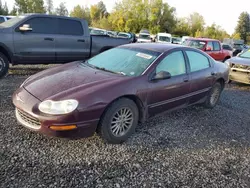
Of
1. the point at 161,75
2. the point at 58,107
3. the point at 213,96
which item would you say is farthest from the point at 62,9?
the point at 58,107

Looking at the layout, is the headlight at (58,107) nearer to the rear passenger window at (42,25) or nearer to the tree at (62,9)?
the rear passenger window at (42,25)

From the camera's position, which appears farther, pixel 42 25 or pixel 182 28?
pixel 182 28

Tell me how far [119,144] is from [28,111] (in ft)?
4.42

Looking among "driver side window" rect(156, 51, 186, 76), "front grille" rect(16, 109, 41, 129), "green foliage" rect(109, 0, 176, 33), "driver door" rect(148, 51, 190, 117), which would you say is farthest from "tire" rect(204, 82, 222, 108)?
"green foliage" rect(109, 0, 176, 33)

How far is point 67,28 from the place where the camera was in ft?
24.3

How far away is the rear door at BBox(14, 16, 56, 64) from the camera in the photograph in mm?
6453

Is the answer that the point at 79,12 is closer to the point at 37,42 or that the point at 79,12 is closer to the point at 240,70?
the point at 37,42

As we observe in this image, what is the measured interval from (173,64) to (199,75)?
80 cm

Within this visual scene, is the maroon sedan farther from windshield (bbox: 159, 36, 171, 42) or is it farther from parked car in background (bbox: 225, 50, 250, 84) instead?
windshield (bbox: 159, 36, 171, 42)

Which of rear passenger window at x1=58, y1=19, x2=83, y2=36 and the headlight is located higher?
rear passenger window at x1=58, y1=19, x2=83, y2=36

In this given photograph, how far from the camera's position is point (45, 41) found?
6.89 meters

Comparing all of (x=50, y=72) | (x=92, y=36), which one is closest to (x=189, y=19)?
(x=92, y=36)

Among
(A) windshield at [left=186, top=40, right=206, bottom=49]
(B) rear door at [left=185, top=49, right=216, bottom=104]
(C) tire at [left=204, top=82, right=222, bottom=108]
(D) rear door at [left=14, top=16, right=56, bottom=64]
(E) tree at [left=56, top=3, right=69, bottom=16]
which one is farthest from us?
(E) tree at [left=56, top=3, right=69, bottom=16]

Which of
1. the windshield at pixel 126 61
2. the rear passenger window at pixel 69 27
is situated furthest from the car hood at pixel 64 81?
the rear passenger window at pixel 69 27
